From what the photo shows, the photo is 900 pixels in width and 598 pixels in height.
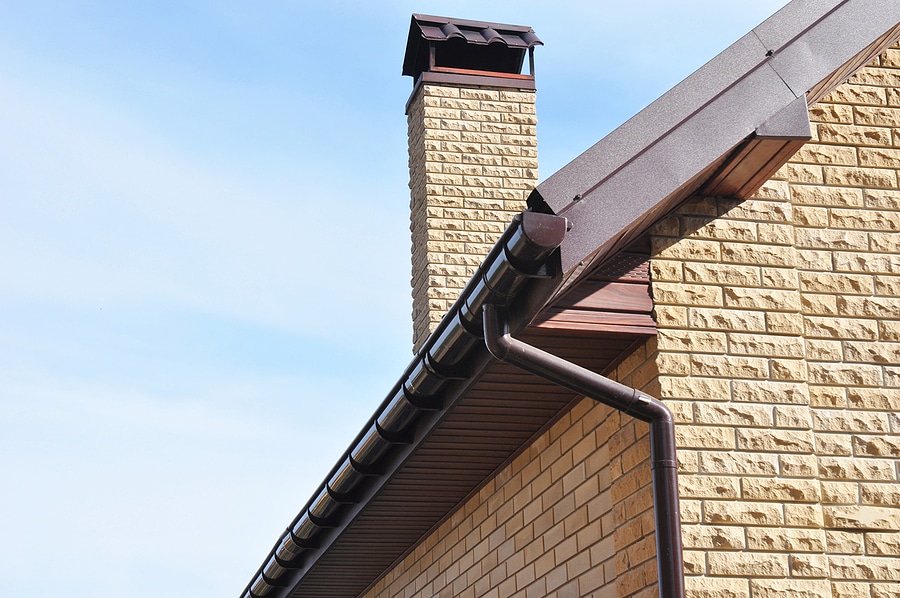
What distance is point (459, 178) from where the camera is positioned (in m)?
10.3

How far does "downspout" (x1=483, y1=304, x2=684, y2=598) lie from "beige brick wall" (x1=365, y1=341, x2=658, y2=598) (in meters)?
0.18

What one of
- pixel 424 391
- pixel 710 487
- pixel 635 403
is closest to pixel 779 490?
pixel 710 487

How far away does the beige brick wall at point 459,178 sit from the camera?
9.96 m

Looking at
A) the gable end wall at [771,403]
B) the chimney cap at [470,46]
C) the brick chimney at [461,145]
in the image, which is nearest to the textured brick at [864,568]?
the gable end wall at [771,403]

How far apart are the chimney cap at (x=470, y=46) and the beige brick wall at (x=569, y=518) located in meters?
4.70

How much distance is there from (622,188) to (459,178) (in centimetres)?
553

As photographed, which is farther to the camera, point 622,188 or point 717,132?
point 717,132

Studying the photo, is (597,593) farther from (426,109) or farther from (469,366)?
(426,109)

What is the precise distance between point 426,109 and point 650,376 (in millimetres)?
5726

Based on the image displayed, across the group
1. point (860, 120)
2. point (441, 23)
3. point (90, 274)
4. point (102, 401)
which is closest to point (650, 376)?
point (860, 120)

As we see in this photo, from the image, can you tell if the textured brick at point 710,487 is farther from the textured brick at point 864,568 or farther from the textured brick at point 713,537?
the textured brick at point 864,568

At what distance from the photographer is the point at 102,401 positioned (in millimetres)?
34656

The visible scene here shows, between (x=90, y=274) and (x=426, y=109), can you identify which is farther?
(x=90, y=274)

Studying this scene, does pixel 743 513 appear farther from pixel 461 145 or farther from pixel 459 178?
pixel 461 145
